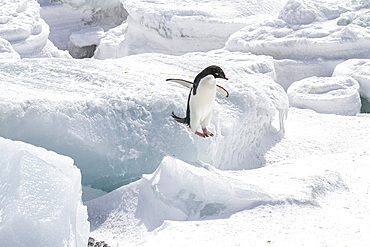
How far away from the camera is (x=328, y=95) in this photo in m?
6.18

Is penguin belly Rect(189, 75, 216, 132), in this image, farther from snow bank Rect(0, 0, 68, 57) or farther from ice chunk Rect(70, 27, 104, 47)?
ice chunk Rect(70, 27, 104, 47)

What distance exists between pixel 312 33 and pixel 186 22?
2.20 metres

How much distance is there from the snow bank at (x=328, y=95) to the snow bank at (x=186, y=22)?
236 cm

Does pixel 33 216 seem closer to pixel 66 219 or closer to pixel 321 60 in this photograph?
pixel 66 219

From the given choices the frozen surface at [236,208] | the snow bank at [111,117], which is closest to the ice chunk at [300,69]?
the snow bank at [111,117]

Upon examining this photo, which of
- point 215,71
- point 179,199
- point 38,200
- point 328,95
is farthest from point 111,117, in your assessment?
point 328,95

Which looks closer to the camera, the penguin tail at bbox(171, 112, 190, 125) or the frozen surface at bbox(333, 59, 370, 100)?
the penguin tail at bbox(171, 112, 190, 125)

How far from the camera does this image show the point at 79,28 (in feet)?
37.5

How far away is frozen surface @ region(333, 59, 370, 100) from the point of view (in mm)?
6457

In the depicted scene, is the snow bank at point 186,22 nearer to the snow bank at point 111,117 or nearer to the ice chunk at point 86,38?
the ice chunk at point 86,38

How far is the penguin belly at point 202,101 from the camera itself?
342 centimetres

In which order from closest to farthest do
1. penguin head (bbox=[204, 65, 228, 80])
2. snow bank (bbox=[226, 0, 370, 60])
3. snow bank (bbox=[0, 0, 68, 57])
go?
penguin head (bbox=[204, 65, 228, 80])
snow bank (bbox=[226, 0, 370, 60])
snow bank (bbox=[0, 0, 68, 57])

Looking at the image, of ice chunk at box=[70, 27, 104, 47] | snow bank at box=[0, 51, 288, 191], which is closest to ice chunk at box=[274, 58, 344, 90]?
snow bank at box=[0, 51, 288, 191]

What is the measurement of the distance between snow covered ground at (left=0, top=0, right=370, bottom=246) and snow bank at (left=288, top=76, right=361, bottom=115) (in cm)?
1
